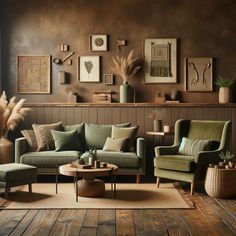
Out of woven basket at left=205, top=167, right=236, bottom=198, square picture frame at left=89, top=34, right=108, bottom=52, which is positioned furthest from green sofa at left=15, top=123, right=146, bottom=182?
square picture frame at left=89, top=34, right=108, bottom=52

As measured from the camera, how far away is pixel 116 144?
7.05m

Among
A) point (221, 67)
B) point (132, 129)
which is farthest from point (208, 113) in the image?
point (132, 129)

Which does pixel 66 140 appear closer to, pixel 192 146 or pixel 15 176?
pixel 15 176

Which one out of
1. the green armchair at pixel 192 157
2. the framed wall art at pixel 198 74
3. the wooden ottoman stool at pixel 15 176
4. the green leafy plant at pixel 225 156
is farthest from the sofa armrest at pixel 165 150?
the wooden ottoman stool at pixel 15 176

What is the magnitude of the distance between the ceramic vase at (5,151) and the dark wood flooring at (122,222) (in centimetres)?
233

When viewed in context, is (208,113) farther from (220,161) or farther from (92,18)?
(92,18)

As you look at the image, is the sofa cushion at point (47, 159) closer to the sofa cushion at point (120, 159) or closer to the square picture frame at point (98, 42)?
the sofa cushion at point (120, 159)

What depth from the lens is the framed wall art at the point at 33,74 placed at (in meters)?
8.04

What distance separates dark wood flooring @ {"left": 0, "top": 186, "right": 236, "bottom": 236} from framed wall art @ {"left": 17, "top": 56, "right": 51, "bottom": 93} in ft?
11.1

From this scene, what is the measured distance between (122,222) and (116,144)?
2513 mm

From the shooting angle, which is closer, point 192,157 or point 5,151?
point 192,157

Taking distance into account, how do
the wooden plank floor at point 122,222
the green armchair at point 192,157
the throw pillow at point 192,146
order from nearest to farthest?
the wooden plank floor at point 122,222 < the green armchair at point 192,157 < the throw pillow at point 192,146

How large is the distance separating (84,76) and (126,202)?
10.3 ft

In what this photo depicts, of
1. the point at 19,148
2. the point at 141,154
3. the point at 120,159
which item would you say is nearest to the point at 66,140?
the point at 19,148
